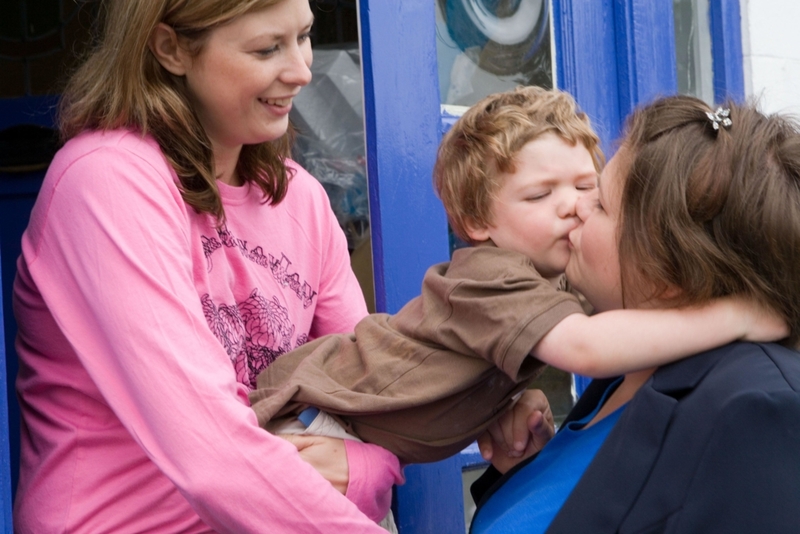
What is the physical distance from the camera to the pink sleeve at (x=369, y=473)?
5.49ft

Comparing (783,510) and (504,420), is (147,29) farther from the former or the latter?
(783,510)

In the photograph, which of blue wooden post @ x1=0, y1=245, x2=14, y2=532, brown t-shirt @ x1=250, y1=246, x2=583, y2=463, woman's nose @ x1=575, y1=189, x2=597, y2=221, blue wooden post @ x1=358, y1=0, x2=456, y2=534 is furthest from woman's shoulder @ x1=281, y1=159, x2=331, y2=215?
blue wooden post @ x1=0, y1=245, x2=14, y2=532

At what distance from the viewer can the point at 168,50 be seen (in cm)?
175

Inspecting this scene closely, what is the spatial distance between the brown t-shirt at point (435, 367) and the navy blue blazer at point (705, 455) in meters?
0.24

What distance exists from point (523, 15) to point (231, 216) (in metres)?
1.15

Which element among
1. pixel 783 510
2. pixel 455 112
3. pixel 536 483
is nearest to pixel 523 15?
pixel 455 112

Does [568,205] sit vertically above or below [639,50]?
below

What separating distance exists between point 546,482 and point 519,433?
277 mm

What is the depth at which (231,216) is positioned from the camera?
1.89m

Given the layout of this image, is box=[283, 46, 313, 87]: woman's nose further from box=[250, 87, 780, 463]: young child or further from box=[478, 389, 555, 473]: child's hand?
box=[478, 389, 555, 473]: child's hand

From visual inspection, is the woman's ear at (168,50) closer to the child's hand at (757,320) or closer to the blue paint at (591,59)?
the child's hand at (757,320)

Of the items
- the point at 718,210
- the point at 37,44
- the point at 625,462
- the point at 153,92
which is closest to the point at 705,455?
the point at 625,462

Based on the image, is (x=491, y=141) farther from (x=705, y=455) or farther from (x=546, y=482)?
(x=705, y=455)

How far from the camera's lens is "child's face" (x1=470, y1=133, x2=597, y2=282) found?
1741mm
